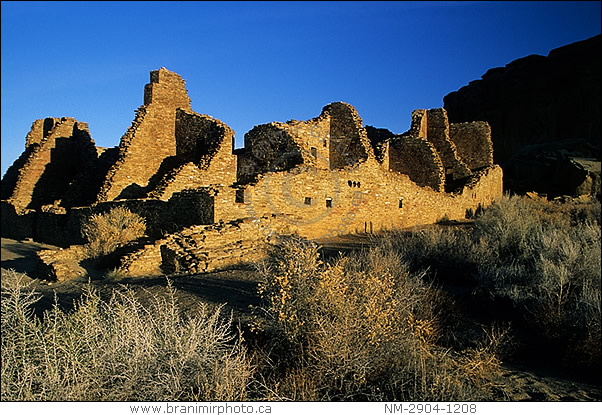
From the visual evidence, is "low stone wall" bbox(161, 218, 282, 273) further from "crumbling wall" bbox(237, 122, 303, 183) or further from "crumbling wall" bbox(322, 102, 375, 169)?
"crumbling wall" bbox(322, 102, 375, 169)

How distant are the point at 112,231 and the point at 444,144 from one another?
16983 millimetres

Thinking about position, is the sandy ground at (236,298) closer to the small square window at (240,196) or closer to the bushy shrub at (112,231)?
the bushy shrub at (112,231)

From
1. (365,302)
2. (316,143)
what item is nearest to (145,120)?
(316,143)

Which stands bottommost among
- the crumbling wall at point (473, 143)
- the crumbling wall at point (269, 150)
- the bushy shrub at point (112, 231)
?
the bushy shrub at point (112, 231)

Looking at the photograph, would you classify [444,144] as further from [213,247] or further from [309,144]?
[213,247]

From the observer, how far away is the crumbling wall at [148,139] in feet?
53.8

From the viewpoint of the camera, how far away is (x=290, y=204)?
12.5 meters

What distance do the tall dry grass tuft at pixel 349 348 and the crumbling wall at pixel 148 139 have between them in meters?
13.6

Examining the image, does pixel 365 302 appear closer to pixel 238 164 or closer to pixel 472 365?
pixel 472 365

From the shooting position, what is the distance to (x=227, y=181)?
1603cm

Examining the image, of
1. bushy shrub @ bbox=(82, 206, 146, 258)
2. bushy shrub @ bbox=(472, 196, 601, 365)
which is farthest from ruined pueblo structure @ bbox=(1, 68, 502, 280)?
bushy shrub @ bbox=(472, 196, 601, 365)

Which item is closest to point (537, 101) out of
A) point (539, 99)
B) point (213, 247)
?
point (539, 99)

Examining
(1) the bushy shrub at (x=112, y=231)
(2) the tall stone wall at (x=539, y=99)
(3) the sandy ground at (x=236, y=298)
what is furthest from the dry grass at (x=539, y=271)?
(2) the tall stone wall at (x=539, y=99)

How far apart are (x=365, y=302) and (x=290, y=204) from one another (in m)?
8.40
